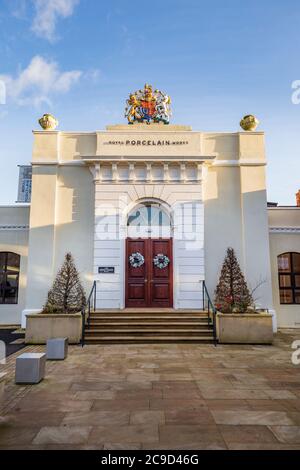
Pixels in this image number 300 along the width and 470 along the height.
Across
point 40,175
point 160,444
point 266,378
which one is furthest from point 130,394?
point 40,175

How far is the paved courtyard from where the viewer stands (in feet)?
11.7

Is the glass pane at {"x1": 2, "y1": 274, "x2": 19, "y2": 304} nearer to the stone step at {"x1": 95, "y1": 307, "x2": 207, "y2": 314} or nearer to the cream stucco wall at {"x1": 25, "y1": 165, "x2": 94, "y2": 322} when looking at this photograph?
the cream stucco wall at {"x1": 25, "y1": 165, "x2": 94, "y2": 322}

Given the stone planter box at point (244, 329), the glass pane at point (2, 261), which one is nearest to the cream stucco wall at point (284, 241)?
the stone planter box at point (244, 329)

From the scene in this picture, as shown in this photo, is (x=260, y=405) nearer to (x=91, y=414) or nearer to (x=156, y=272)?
(x=91, y=414)

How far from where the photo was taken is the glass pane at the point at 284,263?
11.8 meters

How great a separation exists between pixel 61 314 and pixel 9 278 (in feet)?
13.3

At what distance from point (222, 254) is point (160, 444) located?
325 inches

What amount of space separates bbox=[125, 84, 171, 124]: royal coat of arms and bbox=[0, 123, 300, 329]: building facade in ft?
1.92

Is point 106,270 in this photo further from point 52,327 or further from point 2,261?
point 2,261

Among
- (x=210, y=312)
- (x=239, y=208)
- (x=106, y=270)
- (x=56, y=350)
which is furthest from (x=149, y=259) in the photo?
(x=56, y=350)

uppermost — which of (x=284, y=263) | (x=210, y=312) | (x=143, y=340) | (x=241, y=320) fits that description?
(x=284, y=263)

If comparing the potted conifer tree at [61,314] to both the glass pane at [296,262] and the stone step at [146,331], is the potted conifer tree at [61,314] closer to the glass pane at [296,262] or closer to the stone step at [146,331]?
the stone step at [146,331]

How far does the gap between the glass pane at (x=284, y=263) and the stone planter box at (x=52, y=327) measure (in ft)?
24.5

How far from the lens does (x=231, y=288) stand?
10172 millimetres
